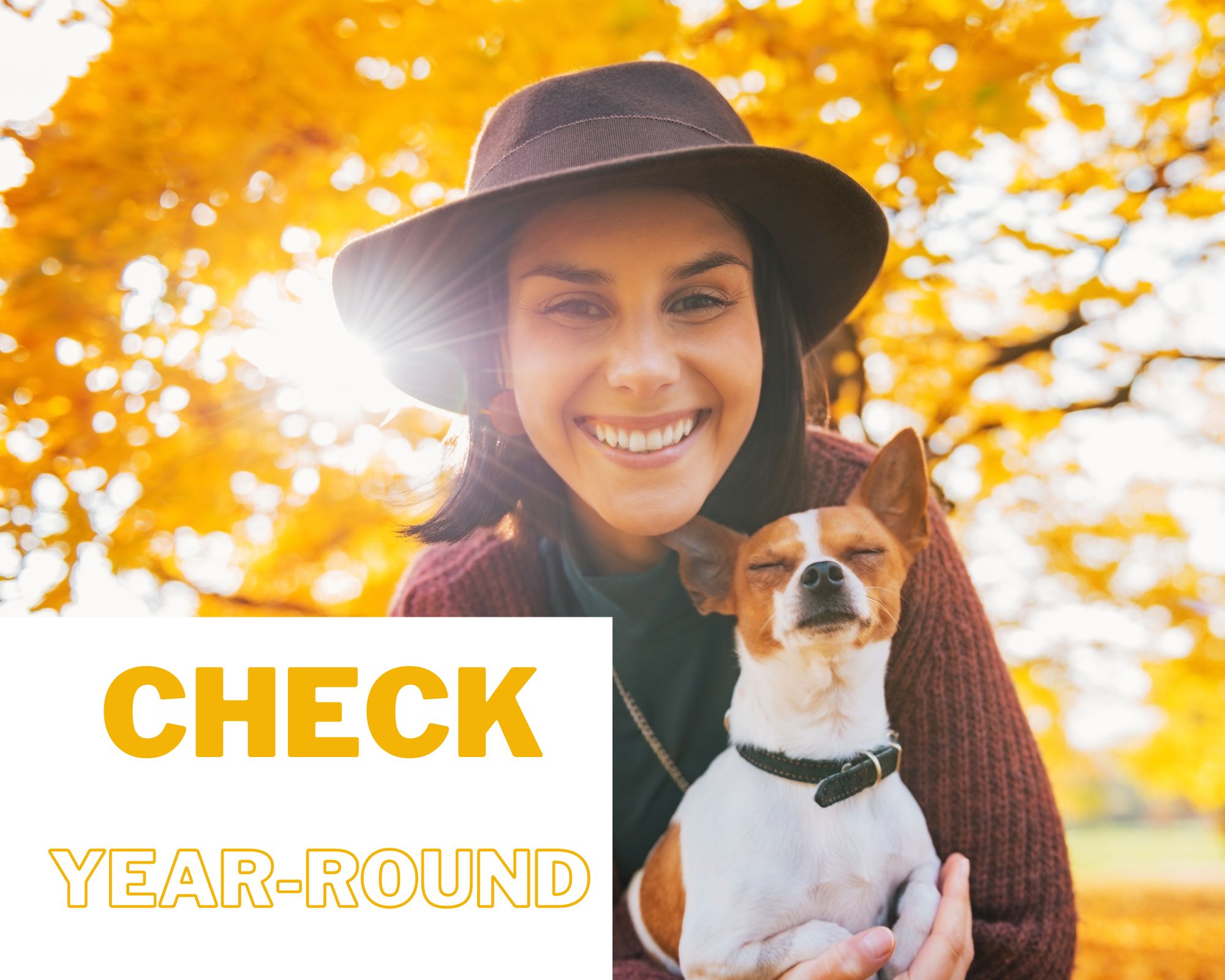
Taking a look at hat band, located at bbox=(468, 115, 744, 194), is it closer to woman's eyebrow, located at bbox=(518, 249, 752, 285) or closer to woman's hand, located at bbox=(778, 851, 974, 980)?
woman's eyebrow, located at bbox=(518, 249, 752, 285)

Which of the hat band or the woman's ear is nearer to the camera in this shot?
the hat band

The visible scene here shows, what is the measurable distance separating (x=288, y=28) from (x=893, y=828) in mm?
2443

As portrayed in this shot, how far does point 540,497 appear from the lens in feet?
6.37

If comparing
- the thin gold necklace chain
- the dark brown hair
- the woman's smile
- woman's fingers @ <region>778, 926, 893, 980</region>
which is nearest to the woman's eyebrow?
the dark brown hair

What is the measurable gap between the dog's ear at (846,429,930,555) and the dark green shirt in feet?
1.18

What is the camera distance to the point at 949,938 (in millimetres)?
1370

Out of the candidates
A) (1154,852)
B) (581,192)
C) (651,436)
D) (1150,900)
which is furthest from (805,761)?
(1154,852)

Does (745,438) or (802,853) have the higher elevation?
(745,438)

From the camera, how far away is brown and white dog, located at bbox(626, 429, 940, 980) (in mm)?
1372

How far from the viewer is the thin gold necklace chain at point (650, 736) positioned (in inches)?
68.5

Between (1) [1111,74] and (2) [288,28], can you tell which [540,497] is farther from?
(1) [1111,74]

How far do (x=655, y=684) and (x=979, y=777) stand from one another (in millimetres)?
622

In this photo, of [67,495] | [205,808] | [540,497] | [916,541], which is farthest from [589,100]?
[67,495]

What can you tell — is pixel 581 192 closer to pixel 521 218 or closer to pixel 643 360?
pixel 521 218
